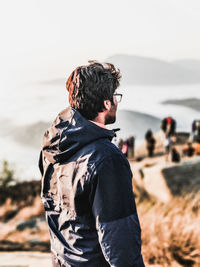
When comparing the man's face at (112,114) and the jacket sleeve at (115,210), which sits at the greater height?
the man's face at (112,114)

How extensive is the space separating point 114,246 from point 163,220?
11.9 feet

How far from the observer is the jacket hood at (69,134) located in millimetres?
1462

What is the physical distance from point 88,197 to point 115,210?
0.15 meters

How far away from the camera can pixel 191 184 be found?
19.6 feet

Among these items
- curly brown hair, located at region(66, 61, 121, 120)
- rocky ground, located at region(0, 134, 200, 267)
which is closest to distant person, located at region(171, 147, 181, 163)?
rocky ground, located at region(0, 134, 200, 267)

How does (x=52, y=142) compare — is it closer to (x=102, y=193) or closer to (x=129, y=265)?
(x=102, y=193)

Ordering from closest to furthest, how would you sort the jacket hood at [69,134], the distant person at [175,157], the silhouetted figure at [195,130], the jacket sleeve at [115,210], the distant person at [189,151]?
the jacket sleeve at [115,210], the jacket hood at [69,134], the distant person at [175,157], the distant person at [189,151], the silhouetted figure at [195,130]

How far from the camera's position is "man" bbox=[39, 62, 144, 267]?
4.48 feet

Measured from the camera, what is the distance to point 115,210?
4.49ft

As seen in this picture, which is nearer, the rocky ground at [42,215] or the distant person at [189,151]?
the rocky ground at [42,215]

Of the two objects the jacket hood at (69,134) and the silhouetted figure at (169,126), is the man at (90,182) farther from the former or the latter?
the silhouetted figure at (169,126)

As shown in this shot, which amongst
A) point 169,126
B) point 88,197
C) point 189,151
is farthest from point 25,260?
point 169,126

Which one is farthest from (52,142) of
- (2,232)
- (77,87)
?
(2,232)

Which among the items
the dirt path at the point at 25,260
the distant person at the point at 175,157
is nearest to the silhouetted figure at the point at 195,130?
the distant person at the point at 175,157
